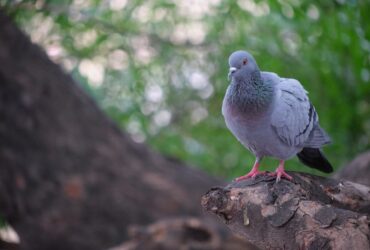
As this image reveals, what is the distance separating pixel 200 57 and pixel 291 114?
4594 mm

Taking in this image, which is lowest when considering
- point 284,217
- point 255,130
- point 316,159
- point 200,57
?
point 284,217

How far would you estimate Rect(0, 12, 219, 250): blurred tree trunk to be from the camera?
5160mm

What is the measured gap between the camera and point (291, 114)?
2.83m

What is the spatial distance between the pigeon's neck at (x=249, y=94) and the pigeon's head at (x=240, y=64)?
40 mm

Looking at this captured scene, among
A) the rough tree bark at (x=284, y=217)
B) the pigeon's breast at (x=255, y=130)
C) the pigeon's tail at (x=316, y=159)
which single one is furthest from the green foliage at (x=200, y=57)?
the rough tree bark at (x=284, y=217)

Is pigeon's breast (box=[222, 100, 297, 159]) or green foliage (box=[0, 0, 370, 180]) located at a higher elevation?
green foliage (box=[0, 0, 370, 180])

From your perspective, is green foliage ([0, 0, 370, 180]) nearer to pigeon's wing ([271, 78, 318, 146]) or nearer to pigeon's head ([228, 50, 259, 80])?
pigeon's wing ([271, 78, 318, 146])

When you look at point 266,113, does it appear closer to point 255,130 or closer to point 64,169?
point 255,130

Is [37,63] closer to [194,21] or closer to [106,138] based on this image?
[106,138]

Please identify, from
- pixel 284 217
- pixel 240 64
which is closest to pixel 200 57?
pixel 240 64

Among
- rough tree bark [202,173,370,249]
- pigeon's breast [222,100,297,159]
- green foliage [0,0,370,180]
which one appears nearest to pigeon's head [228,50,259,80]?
pigeon's breast [222,100,297,159]

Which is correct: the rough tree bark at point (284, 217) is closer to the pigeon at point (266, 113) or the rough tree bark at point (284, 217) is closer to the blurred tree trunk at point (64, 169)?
the pigeon at point (266, 113)

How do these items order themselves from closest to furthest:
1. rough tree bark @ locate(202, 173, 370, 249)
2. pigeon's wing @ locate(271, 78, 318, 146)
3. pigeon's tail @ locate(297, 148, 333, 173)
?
rough tree bark @ locate(202, 173, 370, 249) < pigeon's wing @ locate(271, 78, 318, 146) < pigeon's tail @ locate(297, 148, 333, 173)

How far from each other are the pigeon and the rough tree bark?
189mm
